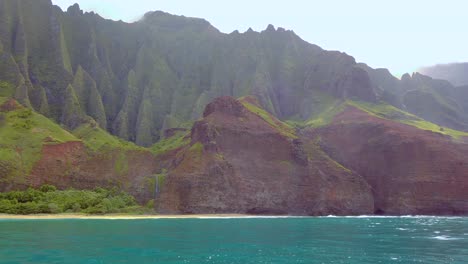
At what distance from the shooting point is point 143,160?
162250mm

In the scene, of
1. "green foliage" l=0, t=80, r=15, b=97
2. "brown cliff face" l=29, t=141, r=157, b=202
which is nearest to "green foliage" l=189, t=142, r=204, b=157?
"brown cliff face" l=29, t=141, r=157, b=202

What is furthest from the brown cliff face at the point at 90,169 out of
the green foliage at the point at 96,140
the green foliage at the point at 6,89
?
the green foliage at the point at 6,89

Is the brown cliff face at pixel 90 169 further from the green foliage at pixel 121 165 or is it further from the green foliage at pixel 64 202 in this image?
the green foliage at pixel 64 202

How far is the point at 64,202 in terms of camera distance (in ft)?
435

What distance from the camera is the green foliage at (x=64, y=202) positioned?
409 feet

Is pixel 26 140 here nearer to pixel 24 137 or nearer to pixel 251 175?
pixel 24 137

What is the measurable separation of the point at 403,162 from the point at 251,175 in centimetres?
5542

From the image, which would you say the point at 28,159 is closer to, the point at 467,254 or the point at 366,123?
the point at 366,123

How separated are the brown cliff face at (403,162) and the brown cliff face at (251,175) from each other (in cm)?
1067

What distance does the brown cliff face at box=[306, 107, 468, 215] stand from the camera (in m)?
154

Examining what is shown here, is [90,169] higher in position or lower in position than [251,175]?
higher

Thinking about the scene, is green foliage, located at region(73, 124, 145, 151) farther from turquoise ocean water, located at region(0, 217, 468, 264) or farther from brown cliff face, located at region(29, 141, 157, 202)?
turquoise ocean water, located at region(0, 217, 468, 264)

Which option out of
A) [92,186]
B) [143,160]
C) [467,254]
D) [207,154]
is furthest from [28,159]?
[467,254]

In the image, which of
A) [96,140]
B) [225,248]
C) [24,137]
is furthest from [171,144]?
[225,248]
